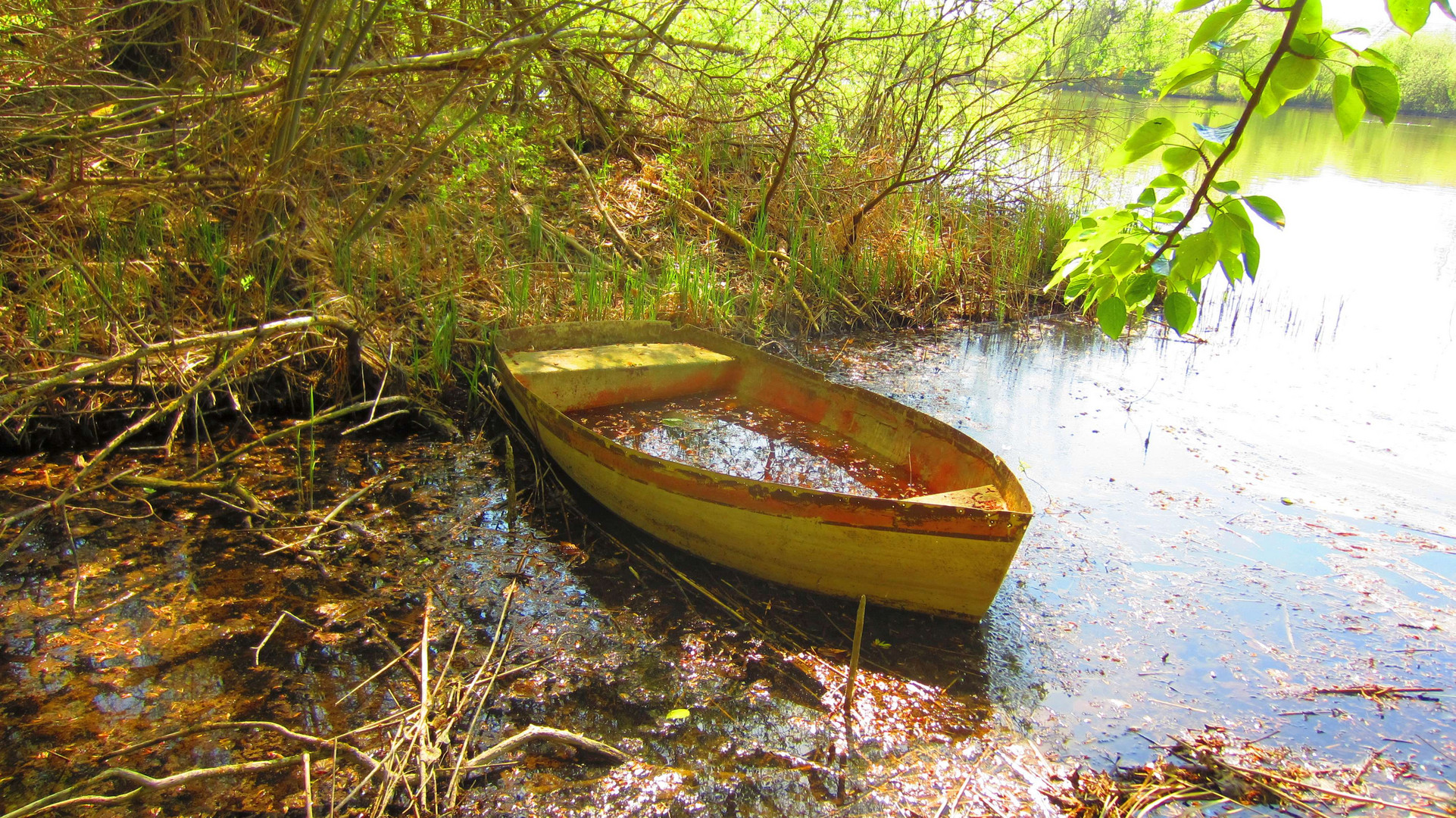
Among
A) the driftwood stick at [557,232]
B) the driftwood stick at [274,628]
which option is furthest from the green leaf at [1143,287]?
the driftwood stick at [557,232]

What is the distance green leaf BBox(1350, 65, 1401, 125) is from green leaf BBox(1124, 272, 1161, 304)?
0.33 m

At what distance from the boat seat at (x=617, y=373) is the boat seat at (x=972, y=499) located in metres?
2.36

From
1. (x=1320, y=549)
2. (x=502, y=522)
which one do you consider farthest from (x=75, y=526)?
(x=1320, y=549)

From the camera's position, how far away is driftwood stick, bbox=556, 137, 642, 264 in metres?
7.43

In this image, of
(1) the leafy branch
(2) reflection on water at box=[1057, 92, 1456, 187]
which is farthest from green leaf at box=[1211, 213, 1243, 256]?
(2) reflection on water at box=[1057, 92, 1456, 187]

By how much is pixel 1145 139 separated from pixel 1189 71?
0.11m

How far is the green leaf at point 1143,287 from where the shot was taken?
1273 mm

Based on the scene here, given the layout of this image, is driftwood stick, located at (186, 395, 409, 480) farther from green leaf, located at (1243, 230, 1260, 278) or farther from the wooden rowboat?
green leaf, located at (1243, 230, 1260, 278)

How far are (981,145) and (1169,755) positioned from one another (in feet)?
21.6

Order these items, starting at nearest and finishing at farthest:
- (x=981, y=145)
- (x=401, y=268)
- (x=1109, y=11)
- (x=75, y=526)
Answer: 1. (x=75, y=526)
2. (x=401, y=268)
3. (x=981, y=145)
4. (x=1109, y=11)

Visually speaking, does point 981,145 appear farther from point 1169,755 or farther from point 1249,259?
point 1249,259

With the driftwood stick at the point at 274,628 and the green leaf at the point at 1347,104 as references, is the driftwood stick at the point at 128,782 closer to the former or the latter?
the driftwood stick at the point at 274,628

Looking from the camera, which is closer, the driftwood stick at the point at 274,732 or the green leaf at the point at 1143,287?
the green leaf at the point at 1143,287

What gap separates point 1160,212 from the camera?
1385 mm
